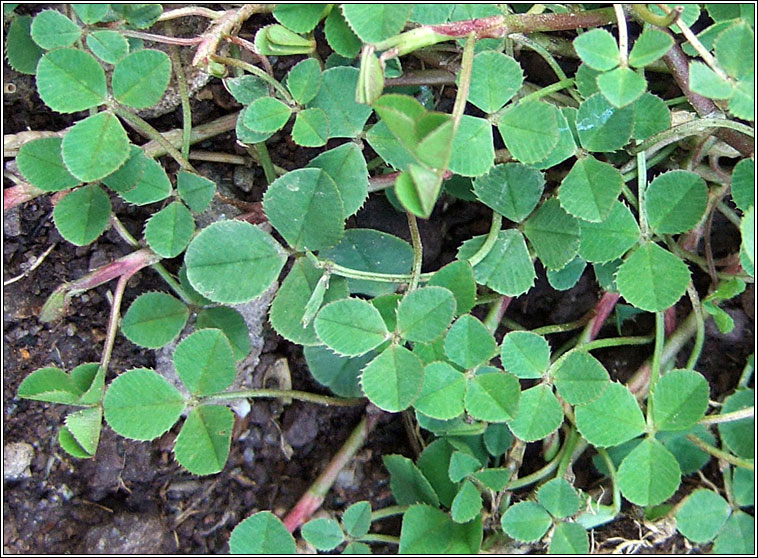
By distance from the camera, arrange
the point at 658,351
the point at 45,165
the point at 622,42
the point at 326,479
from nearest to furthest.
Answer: the point at 622,42, the point at 45,165, the point at 658,351, the point at 326,479

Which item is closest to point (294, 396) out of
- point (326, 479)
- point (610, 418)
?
point (326, 479)

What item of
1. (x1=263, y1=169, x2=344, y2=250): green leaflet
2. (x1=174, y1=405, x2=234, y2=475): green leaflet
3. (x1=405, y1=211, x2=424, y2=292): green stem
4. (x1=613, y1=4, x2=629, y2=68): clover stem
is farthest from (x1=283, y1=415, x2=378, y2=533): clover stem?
(x1=613, y1=4, x2=629, y2=68): clover stem

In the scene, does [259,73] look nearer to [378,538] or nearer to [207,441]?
[207,441]

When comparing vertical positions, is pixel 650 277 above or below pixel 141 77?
below

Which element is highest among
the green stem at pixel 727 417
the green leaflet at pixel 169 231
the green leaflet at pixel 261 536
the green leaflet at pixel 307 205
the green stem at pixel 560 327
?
the green leaflet at pixel 307 205

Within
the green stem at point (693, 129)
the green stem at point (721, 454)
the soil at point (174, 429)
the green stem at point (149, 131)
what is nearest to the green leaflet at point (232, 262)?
the green stem at point (149, 131)

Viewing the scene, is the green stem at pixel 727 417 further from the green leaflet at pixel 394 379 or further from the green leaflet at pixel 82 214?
the green leaflet at pixel 82 214
